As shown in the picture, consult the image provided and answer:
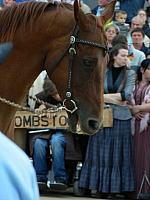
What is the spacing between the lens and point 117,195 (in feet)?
28.0

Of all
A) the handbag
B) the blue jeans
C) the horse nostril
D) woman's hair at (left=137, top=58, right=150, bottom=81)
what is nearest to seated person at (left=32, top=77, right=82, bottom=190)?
the blue jeans

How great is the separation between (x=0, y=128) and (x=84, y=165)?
4148 mm

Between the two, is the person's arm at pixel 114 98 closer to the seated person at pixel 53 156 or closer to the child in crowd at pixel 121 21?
the seated person at pixel 53 156

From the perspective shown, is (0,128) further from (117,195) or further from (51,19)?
(117,195)

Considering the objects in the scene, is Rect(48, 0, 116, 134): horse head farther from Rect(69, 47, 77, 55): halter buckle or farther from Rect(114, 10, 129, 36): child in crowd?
Rect(114, 10, 129, 36): child in crowd

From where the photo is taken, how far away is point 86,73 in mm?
5129

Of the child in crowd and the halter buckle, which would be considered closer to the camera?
the halter buckle

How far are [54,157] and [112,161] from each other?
85 cm

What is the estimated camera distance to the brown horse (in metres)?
4.83

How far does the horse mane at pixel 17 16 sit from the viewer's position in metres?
4.78

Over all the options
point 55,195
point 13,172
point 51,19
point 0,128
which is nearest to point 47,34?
point 51,19

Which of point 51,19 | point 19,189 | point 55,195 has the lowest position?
point 55,195

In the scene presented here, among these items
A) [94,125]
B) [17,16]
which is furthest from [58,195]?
[17,16]

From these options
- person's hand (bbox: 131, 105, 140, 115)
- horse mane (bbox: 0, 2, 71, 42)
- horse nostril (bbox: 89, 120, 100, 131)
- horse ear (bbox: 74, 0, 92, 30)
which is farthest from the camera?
person's hand (bbox: 131, 105, 140, 115)
